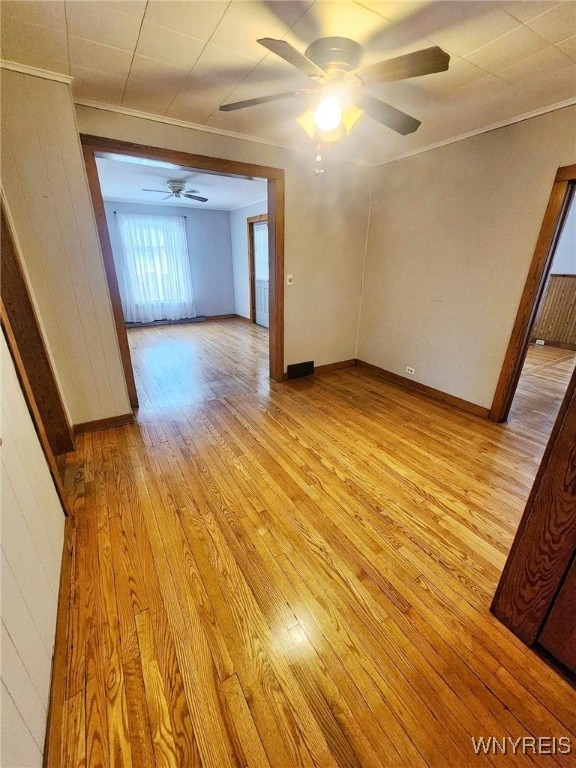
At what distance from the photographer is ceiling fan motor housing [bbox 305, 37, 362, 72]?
5.05 feet

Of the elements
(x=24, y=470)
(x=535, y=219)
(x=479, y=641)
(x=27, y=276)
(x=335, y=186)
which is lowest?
(x=479, y=641)

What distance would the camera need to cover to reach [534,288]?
8.02ft

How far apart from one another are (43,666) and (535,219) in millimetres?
3770

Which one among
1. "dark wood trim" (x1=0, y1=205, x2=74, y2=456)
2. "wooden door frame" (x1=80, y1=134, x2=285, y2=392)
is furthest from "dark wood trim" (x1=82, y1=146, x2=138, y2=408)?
"dark wood trim" (x1=0, y1=205, x2=74, y2=456)

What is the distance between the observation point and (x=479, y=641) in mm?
1207

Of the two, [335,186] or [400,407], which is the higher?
[335,186]

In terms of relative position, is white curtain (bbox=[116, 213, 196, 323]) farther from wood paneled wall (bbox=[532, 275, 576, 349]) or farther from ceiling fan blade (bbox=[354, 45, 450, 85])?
wood paneled wall (bbox=[532, 275, 576, 349])

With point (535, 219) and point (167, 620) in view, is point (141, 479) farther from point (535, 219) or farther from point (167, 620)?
point (535, 219)

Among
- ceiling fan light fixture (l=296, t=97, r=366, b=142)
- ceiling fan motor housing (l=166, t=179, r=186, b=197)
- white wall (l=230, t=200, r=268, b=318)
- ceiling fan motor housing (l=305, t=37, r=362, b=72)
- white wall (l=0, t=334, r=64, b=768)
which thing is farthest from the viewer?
white wall (l=230, t=200, r=268, b=318)

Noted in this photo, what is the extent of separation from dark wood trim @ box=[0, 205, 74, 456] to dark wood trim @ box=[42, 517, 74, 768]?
0.79 m

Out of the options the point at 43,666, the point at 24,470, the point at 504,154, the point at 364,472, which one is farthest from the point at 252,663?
the point at 504,154

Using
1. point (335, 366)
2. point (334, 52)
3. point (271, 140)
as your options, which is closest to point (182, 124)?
point (271, 140)

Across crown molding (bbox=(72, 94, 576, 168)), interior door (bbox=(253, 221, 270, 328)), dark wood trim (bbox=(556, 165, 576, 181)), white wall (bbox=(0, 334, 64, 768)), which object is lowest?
white wall (bbox=(0, 334, 64, 768))

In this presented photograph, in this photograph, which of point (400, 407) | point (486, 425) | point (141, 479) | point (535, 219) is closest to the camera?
point (141, 479)
